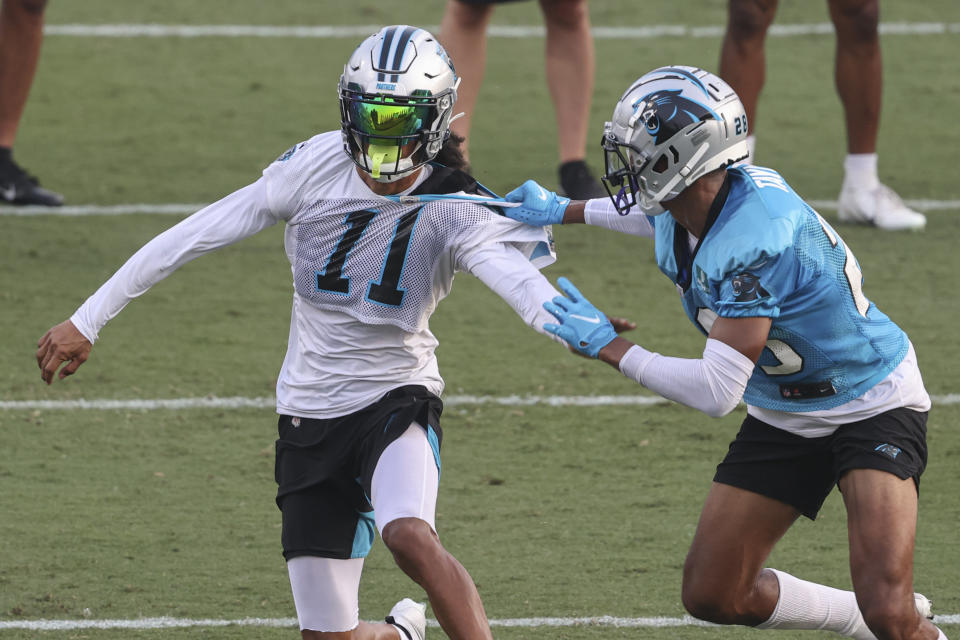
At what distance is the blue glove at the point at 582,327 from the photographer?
12.8 ft

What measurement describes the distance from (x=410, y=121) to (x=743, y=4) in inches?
171

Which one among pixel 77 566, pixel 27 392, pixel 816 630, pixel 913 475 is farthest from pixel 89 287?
pixel 913 475

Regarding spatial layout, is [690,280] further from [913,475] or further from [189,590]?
[189,590]

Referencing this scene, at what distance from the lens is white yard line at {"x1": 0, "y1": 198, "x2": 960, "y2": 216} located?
891 cm

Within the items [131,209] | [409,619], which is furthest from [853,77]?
[409,619]

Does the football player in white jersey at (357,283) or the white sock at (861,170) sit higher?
the football player in white jersey at (357,283)

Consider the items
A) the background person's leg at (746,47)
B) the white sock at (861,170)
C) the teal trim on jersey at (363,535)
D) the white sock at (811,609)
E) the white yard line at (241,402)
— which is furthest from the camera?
the white sock at (861,170)

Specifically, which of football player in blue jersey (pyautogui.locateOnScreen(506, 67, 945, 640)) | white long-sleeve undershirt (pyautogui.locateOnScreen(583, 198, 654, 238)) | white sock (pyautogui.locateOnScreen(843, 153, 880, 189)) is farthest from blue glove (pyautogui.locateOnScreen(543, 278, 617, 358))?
white sock (pyautogui.locateOnScreen(843, 153, 880, 189))

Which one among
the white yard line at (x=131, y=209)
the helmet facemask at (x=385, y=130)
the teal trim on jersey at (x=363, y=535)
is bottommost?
the white yard line at (x=131, y=209)

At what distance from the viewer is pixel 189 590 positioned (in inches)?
198

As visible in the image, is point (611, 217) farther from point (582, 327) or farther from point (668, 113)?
point (582, 327)

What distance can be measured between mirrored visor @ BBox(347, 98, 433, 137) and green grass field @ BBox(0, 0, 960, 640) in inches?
61.3

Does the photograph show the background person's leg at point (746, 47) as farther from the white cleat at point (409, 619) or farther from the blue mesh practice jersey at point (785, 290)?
the white cleat at point (409, 619)

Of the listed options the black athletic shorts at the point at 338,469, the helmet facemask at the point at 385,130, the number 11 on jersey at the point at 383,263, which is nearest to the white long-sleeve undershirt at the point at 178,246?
the number 11 on jersey at the point at 383,263
